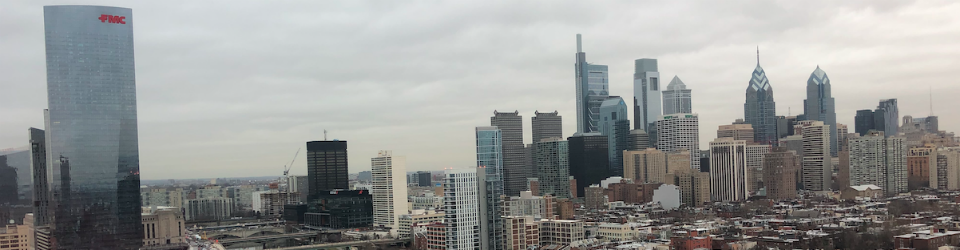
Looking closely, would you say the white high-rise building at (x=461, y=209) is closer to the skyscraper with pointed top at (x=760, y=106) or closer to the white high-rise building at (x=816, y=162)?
the white high-rise building at (x=816, y=162)

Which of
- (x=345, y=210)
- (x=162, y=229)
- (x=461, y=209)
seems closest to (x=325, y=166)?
(x=345, y=210)

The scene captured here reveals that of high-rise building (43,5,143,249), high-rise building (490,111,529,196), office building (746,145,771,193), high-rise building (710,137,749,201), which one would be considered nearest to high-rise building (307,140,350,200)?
high-rise building (490,111,529,196)

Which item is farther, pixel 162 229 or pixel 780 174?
pixel 780 174

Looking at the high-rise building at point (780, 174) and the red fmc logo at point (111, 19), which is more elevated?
the red fmc logo at point (111, 19)

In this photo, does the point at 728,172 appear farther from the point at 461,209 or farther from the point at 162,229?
the point at 162,229

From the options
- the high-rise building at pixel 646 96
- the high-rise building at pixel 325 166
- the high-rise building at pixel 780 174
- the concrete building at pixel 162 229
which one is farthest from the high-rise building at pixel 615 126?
the concrete building at pixel 162 229

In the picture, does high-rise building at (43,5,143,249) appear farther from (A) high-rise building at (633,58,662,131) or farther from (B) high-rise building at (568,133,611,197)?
(A) high-rise building at (633,58,662,131)
